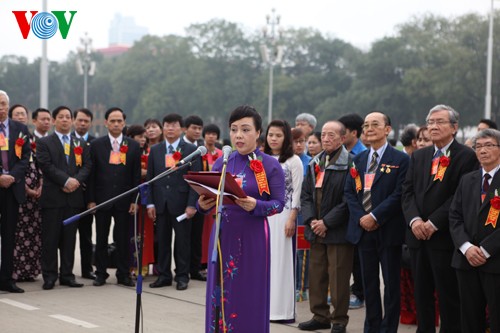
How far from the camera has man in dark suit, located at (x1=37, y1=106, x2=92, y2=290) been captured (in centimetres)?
846

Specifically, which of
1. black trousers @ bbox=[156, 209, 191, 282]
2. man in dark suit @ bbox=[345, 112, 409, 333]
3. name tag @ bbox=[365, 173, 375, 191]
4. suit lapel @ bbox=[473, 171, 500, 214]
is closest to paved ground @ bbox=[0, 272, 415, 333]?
black trousers @ bbox=[156, 209, 191, 282]

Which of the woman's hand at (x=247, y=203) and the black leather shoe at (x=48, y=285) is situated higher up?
the woman's hand at (x=247, y=203)

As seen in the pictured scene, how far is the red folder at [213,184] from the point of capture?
459 centimetres

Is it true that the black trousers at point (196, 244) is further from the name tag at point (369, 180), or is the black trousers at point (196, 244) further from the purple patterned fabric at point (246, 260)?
the purple patterned fabric at point (246, 260)

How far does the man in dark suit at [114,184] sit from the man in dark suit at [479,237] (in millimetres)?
4333

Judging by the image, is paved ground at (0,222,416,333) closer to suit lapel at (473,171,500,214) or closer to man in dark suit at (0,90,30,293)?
man in dark suit at (0,90,30,293)

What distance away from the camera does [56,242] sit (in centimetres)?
853

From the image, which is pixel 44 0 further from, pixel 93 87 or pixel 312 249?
pixel 93 87

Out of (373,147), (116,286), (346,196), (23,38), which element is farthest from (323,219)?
(23,38)

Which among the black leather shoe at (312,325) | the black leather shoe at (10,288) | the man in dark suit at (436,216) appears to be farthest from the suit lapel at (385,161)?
the black leather shoe at (10,288)

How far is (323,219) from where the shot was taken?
6.61m

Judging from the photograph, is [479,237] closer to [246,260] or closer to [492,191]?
[492,191]

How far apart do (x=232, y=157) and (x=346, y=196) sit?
63.9 inches

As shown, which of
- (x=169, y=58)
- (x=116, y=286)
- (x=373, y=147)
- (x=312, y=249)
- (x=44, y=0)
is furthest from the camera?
(x=169, y=58)
